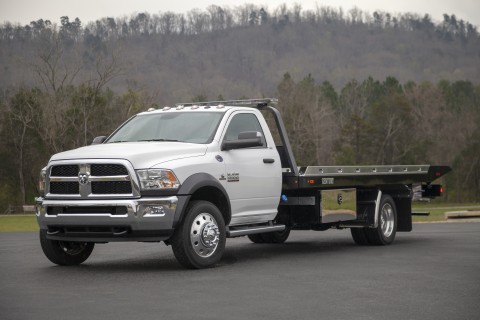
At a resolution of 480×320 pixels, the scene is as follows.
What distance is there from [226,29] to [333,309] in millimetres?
174722

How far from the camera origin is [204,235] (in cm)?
1119

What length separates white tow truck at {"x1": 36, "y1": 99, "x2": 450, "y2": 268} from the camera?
10.8 m

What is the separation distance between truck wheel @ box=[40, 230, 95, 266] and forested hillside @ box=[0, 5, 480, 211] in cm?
4533

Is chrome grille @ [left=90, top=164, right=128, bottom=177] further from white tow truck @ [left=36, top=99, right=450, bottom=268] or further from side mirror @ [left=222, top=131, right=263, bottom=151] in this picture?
side mirror @ [left=222, top=131, right=263, bottom=151]

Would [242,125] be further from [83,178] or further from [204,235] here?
[83,178]

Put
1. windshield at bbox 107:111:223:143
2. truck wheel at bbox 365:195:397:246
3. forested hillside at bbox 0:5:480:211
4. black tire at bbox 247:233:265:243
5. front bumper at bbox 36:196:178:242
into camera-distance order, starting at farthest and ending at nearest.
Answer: forested hillside at bbox 0:5:480:211 < black tire at bbox 247:233:265:243 < truck wheel at bbox 365:195:397:246 < windshield at bbox 107:111:223:143 < front bumper at bbox 36:196:178:242

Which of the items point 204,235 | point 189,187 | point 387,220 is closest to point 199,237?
point 204,235

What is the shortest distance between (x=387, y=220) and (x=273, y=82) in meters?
138

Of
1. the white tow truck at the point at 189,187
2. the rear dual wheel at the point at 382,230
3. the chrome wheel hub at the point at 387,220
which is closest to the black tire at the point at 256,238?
the rear dual wheel at the point at 382,230

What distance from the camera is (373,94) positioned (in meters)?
122

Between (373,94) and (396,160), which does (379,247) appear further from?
(373,94)

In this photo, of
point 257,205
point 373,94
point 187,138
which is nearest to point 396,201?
point 257,205

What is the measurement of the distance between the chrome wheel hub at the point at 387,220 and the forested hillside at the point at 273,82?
142 feet

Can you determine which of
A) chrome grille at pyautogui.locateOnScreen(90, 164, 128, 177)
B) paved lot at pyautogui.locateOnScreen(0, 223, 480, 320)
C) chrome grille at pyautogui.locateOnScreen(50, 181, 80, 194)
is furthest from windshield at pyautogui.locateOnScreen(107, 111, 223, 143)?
paved lot at pyautogui.locateOnScreen(0, 223, 480, 320)
